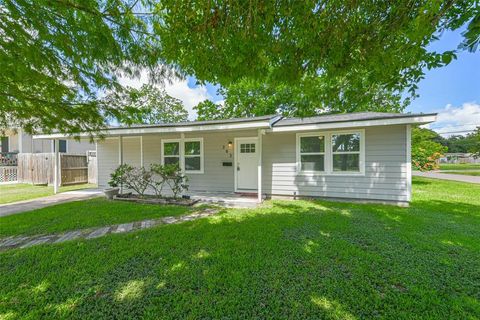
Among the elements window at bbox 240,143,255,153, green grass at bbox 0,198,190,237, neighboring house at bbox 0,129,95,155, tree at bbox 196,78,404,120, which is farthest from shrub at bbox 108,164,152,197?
neighboring house at bbox 0,129,95,155

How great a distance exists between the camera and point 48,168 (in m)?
11.3

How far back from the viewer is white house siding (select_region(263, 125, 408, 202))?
21.6 feet

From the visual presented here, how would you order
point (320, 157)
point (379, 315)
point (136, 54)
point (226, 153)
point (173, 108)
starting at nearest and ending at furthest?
point (379, 315) < point (136, 54) < point (320, 157) < point (226, 153) < point (173, 108)

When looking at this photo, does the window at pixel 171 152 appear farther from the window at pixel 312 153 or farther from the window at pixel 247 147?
the window at pixel 312 153

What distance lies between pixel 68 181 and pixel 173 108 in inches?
587

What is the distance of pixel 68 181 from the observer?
11.5m

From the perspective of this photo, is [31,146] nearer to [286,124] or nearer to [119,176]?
[119,176]

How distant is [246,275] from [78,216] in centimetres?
479

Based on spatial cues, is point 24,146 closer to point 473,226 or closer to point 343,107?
point 343,107

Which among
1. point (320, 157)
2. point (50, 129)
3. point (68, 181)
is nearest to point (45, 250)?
point (50, 129)

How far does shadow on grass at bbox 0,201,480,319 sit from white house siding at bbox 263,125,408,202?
245 centimetres

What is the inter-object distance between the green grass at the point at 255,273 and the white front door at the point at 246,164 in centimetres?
374

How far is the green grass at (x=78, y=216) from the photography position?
4664mm

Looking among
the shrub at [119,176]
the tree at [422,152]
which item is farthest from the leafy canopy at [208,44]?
the tree at [422,152]
